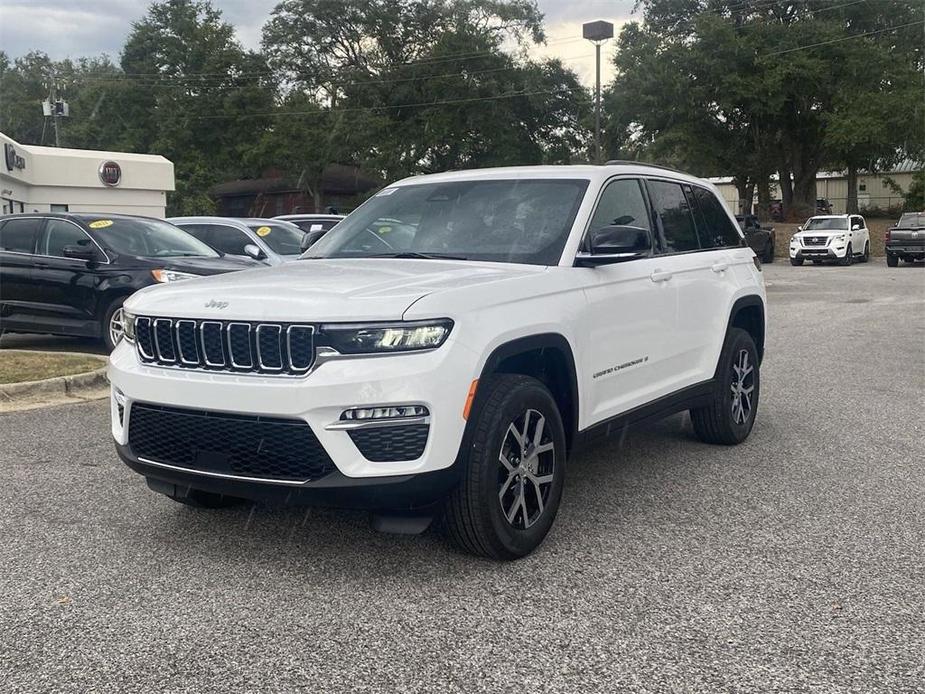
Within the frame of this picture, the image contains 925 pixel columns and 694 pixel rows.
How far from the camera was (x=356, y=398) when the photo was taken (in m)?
3.71

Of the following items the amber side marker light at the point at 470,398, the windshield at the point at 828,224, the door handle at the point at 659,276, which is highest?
the windshield at the point at 828,224

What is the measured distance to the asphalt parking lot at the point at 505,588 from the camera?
10.7 feet

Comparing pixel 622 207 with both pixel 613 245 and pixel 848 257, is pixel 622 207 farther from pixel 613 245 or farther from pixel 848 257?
Result: pixel 848 257

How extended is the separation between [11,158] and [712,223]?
26372 mm

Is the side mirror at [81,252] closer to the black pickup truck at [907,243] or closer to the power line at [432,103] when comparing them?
the black pickup truck at [907,243]

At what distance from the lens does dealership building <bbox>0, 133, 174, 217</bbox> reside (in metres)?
29.7

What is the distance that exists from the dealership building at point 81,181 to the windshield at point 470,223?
83.4ft

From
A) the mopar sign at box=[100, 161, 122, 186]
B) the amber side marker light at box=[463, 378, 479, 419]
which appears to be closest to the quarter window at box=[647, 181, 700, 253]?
the amber side marker light at box=[463, 378, 479, 419]

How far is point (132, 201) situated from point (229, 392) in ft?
115

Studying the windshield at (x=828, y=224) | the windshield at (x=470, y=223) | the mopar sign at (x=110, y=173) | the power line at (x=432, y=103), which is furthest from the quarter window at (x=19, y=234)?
the power line at (x=432, y=103)

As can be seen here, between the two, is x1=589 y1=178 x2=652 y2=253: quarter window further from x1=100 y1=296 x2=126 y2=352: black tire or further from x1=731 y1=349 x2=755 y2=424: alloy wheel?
x1=100 y1=296 x2=126 y2=352: black tire

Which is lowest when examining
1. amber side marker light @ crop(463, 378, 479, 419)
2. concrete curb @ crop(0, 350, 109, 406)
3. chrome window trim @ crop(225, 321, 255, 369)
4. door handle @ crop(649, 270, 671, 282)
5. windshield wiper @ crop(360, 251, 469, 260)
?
concrete curb @ crop(0, 350, 109, 406)

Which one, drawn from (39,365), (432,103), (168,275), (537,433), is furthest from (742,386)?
(432,103)

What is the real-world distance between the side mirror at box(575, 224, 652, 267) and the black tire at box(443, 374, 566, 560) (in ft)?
2.70
